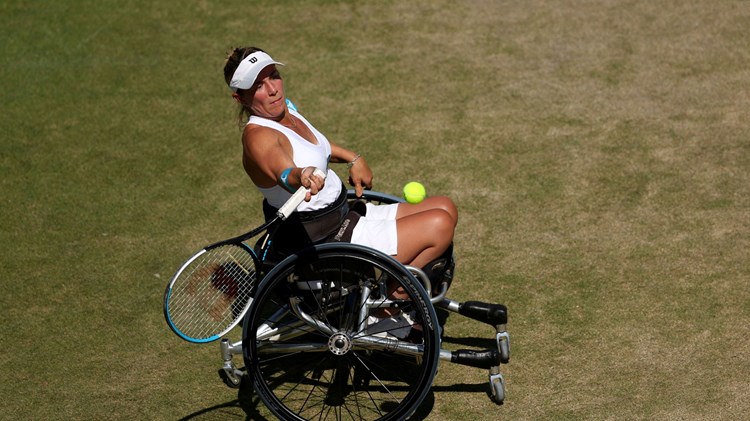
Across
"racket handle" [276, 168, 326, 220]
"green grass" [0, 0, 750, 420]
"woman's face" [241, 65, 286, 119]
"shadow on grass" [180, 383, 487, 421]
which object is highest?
"woman's face" [241, 65, 286, 119]

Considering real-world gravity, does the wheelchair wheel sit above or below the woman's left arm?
below

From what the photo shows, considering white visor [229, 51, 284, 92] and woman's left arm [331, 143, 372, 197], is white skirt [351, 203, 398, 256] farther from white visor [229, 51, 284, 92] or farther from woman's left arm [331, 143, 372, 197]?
white visor [229, 51, 284, 92]

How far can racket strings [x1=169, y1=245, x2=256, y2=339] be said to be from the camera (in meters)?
4.95

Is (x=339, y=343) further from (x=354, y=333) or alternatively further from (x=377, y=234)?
(x=377, y=234)

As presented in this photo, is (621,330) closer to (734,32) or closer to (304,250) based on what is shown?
(304,250)

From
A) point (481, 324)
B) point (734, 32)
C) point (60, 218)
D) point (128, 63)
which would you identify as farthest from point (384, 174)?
point (734, 32)

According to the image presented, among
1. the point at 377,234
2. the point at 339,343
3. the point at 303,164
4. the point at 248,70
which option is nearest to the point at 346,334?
the point at 339,343

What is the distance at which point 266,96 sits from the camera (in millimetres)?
5000

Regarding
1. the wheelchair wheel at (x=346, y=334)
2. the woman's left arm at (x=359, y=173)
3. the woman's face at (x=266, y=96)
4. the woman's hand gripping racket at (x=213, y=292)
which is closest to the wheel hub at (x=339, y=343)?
the wheelchair wheel at (x=346, y=334)

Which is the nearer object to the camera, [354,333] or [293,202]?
[293,202]

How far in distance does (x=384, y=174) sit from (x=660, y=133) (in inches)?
81.7

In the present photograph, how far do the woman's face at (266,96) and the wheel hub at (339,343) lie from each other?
3.85 feet

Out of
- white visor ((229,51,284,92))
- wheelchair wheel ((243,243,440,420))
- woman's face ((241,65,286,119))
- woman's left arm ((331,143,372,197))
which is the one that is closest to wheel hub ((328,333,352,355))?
wheelchair wheel ((243,243,440,420))

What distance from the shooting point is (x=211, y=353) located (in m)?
5.61
